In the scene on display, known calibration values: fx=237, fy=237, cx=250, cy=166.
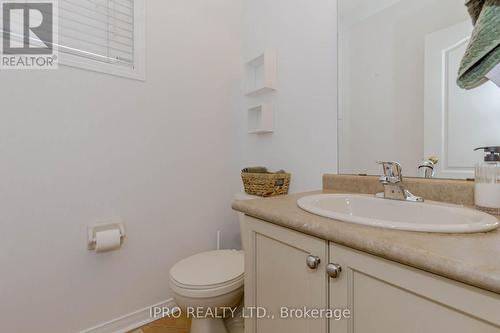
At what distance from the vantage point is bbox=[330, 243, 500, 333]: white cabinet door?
0.38m

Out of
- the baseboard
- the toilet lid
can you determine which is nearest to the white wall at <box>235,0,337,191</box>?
the toilet lid

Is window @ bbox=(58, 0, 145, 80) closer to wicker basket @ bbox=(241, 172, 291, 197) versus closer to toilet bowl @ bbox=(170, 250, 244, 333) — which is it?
wicker basket @ bbox=(241, 172, 291, 197)

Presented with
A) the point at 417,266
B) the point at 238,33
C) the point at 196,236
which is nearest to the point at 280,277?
the point at 417,266

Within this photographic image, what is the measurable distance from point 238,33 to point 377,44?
1164 millimetres

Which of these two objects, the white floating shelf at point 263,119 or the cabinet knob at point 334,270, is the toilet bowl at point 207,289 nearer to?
the cabinet knob at point 334,270

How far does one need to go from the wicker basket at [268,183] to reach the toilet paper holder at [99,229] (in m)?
0.77

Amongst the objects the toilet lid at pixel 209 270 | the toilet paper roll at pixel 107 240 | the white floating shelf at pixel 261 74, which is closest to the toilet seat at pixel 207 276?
the toilet lid at pixel 209 270

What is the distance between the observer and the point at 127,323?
138 cm

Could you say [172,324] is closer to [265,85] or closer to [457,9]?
[265,85]

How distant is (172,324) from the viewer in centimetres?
144

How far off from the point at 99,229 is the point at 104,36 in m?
1.08

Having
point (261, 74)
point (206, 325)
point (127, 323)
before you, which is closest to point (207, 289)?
point (206, 325)

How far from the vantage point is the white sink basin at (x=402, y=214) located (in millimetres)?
A: 522

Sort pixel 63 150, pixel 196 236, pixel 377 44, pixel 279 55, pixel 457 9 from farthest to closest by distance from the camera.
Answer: pixel 196 236
pixel 279 55
pixel 63 150
pixel 377 44
pixel 457 9
